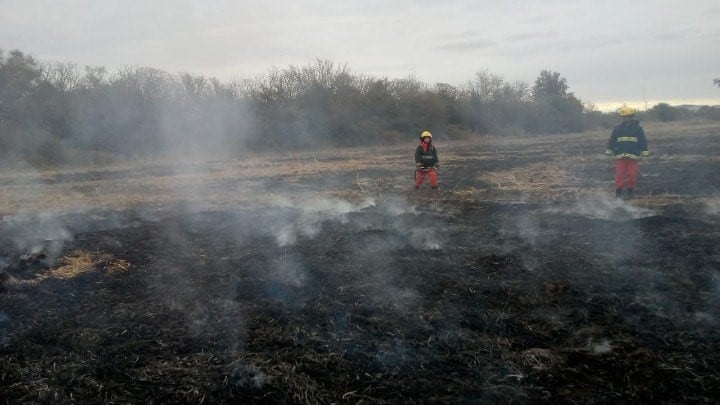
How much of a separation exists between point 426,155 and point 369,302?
672 cm

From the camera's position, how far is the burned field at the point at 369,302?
128 inches

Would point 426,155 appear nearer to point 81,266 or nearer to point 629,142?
point 629,142

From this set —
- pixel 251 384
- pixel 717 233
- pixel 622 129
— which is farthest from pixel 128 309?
pixel 622 129

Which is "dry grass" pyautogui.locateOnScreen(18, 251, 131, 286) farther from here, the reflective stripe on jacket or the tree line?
the tree line

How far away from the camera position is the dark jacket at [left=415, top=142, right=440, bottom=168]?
35.5ft

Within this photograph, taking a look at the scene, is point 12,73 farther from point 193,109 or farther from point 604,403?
point 604,403

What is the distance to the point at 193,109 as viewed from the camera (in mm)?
16062

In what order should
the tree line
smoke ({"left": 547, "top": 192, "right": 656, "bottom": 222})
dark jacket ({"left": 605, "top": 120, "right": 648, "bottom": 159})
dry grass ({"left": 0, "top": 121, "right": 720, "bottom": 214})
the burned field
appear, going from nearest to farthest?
the burned field < smoke ({"left": 547, "top": 192, "right": 656, "bottom": 222}) < dark jacket ({"left": 605, "top": 120, "right": 648, "bottom": 159}) < dry grass ({"left": 0, "top": 121, "right": 720, "bottom": 214}) < the tree line

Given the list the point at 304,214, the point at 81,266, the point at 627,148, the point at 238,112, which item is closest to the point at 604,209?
the point at 627,148

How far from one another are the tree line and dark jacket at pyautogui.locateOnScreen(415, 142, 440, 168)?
8.72 m

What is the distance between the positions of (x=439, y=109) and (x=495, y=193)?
23146mm

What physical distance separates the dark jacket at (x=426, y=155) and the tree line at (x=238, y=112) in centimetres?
872

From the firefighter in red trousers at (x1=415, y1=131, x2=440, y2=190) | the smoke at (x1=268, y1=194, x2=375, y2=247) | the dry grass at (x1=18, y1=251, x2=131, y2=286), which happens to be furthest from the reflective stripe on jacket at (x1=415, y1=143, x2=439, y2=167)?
the dry grass at (x1=18, y1=251, x2=131, y2=286)

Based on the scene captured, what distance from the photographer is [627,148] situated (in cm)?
906
